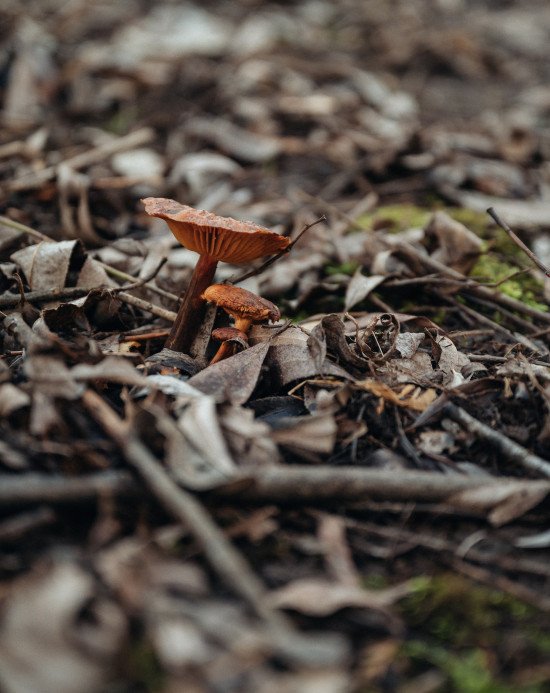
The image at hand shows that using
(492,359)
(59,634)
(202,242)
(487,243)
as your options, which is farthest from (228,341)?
(487,243)

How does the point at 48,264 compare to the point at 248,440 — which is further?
the point at 48,264

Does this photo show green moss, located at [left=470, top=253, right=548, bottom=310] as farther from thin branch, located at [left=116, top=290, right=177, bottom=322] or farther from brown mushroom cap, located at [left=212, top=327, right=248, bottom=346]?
thin branch, located at [left=116, top=290, right=177, bottom=322]

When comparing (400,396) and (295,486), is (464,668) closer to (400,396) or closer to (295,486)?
(295,486)

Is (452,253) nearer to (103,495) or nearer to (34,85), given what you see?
(103,495)

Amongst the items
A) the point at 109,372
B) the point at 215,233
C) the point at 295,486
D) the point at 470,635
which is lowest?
the point at 470,635

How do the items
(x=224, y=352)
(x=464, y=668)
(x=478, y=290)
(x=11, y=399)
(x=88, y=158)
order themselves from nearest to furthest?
(x=464, y=668), (x=11, y=399), (x=224, y=352), (x=478, y=290), (x=88, y=158)

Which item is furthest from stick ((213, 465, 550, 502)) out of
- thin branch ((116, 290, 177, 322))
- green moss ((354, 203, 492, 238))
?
green moss ((354, 203, 492, 238))

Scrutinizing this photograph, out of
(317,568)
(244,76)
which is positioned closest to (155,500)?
(317,568)
